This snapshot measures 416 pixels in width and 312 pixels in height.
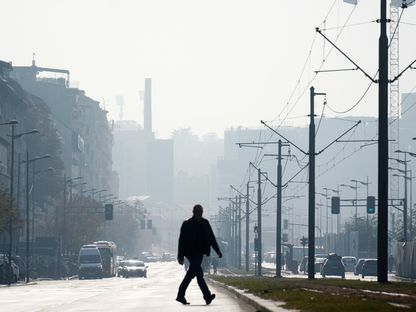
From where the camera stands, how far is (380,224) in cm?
4400

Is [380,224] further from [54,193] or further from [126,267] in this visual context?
[54,193]

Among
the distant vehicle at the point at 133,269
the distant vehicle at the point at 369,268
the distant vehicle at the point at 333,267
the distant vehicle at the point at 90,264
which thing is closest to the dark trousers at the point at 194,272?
the distant vehicle at the point at 333,267

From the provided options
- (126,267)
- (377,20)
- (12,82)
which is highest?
(12,82)

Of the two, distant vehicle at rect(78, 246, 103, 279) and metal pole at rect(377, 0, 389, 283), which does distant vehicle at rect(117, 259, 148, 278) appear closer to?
distant vehicle at rect(78, 246, 103, 279)

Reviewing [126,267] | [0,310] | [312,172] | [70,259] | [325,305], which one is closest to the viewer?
[325,305]

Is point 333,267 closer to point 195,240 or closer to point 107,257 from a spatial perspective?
point 107,257

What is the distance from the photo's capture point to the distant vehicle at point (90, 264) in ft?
391

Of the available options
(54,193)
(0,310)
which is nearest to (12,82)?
(54,193)

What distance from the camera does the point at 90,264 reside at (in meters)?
121

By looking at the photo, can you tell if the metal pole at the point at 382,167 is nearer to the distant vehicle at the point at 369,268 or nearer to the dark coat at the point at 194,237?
the dark coat at the point at 194,237

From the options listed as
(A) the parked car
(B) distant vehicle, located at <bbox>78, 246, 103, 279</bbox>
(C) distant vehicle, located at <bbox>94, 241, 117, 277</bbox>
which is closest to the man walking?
(A) the parked car

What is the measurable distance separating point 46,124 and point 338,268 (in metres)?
81.1

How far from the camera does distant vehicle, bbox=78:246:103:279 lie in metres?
119

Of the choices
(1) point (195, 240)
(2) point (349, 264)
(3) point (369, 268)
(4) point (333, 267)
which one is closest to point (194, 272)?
(1) point (195, 240)
